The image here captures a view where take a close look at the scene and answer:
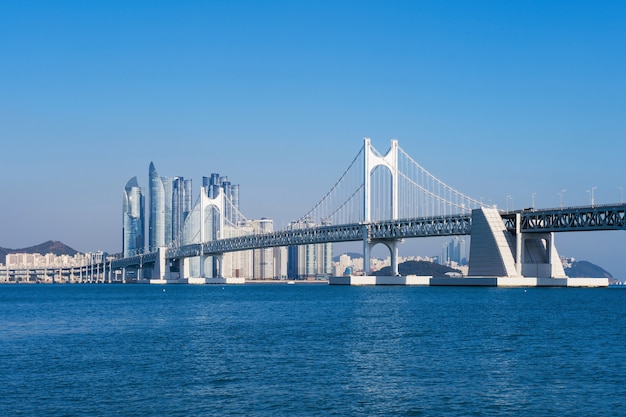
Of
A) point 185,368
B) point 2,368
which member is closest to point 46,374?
point 2,368

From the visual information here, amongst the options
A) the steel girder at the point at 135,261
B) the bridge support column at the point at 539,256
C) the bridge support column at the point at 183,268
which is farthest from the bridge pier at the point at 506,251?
the steel girder at the point at 135,261

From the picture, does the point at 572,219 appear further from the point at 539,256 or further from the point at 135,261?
the point at 135,261

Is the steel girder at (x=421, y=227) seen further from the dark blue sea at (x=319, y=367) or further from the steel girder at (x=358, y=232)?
the dark blue sea at (x=319, y=367)

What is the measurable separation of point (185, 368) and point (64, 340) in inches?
359

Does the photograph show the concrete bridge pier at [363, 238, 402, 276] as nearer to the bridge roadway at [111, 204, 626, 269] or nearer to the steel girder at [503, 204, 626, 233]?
the bridge roadway at [111, 204, 626, 269]

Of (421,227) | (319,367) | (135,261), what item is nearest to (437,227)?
(421,227)

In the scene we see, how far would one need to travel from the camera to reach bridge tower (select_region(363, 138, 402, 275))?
275 ft

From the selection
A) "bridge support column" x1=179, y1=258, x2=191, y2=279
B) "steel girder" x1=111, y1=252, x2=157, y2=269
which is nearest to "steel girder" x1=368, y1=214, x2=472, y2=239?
"bridge support column" x1=179, y1=258, x2=191, y2=279

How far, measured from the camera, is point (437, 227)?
80438 mm

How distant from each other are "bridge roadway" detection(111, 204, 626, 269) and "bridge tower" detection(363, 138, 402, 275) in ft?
2.54

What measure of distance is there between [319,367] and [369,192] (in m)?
63.6

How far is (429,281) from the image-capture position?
88438 mm

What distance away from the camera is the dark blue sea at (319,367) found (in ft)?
53.5

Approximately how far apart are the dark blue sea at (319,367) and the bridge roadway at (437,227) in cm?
3446
